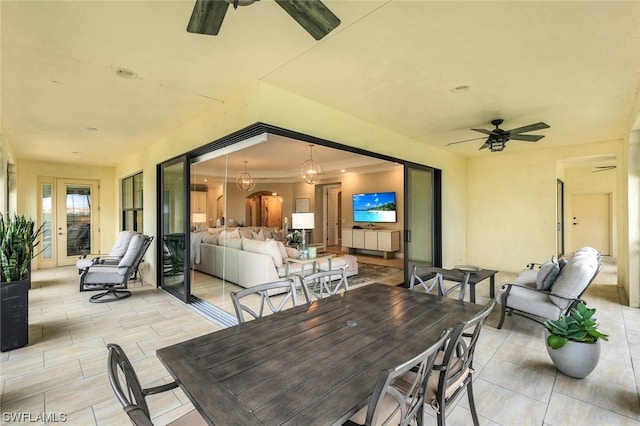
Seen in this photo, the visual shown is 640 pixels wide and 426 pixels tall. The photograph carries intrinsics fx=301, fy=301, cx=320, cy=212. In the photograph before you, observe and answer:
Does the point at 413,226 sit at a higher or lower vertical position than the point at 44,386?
higher

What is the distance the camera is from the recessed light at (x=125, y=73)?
9.22 feet

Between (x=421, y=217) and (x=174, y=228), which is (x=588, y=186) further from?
(x=174, y=228)

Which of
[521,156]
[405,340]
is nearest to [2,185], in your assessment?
[405,340]

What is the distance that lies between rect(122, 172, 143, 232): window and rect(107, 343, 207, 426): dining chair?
6.03m

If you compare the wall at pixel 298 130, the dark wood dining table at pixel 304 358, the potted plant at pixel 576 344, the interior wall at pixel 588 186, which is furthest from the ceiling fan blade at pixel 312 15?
the interior wall at pixel 588 186

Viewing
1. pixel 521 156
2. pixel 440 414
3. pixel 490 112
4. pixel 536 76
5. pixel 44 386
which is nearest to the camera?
pixel 440 414

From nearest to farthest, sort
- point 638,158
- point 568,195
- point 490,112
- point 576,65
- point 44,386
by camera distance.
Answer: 1. point 44,386
2. point 576,65
3. point 490,112
4. point 638,158
5. point 568,195

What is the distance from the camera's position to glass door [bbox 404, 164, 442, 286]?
17.3ft

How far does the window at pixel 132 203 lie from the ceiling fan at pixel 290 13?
5.79m

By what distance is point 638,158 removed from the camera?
4359mm

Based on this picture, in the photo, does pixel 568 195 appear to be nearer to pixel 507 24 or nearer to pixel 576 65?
pixel 576 65

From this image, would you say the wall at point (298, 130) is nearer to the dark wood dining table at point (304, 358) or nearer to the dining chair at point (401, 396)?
the dark wood dining table at point (304, 358)

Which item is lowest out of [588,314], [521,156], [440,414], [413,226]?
[440,414]

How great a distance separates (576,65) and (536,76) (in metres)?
0.30
